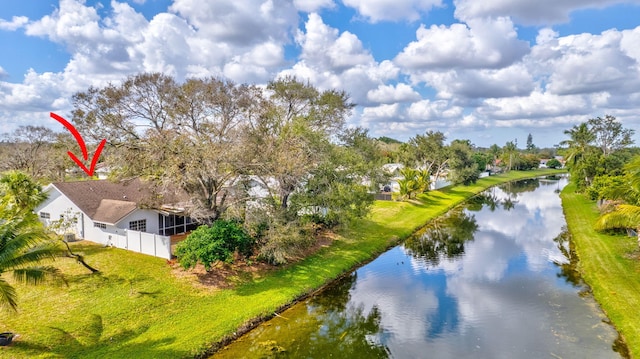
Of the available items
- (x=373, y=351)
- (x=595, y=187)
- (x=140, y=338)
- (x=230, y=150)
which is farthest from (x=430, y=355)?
(x=595, y=187)

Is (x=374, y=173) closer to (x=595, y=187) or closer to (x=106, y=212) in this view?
(x=106, y=212)

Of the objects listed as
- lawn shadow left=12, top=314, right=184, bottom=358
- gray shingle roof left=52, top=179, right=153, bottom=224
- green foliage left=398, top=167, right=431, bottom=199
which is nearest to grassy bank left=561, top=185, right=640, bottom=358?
lawn shadow left=12, top=314, right=184, bottom=358

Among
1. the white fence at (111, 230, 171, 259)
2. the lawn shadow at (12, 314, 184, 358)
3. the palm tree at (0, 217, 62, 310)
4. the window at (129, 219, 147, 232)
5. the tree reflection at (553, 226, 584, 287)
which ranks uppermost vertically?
the palm tree at (0, 217, 62, 310)

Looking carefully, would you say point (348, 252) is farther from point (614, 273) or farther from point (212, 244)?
point (614, 273)

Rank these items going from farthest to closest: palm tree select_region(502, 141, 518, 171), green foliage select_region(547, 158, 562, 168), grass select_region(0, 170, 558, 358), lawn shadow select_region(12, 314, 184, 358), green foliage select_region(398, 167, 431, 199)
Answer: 1. green foliage select_region(547, 158, 562, 168)
2. palm tree select_region(502, 141, 518, 171)
3. green foliage select_region(398, 167, 431, 199)
4. grass select_region(0, 170, 558, 358)
5. lawn shadow select_region(12, 314, 184, 358)

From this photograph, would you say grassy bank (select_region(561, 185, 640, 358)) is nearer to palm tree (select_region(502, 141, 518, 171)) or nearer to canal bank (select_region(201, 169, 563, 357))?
canal bank (select_region(201, 169, 563, 357))

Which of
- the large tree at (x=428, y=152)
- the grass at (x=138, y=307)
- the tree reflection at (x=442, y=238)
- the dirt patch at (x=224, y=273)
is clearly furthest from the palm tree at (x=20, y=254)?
the large tree at (x=428, y=152)

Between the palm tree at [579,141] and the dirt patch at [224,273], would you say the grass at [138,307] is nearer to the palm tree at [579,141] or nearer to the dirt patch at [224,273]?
the dirt patch at [224,273]
